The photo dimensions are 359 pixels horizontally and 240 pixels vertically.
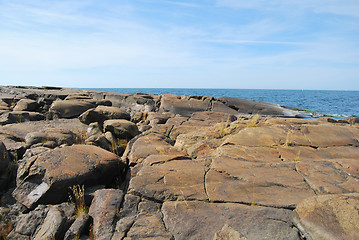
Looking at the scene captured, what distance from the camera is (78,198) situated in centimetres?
430

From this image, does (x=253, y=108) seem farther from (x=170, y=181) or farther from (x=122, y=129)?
(x=170, y=181)

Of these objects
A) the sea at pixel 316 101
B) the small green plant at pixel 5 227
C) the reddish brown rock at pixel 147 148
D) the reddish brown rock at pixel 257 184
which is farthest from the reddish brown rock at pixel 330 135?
the sea at pixel 316 101

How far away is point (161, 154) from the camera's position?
5715 mm

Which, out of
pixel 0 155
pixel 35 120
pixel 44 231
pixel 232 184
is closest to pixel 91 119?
pixel 35 120

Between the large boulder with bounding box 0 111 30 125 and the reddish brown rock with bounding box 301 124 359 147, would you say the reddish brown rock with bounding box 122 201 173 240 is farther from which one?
the large boulder with bounding box 0 111 30 125

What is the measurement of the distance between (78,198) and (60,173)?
67 centimetres

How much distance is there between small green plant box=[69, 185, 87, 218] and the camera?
13.7 feet

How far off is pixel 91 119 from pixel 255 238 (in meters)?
8.75

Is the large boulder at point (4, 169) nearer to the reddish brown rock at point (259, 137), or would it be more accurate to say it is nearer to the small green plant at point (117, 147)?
the small green plant at point (117, 147)

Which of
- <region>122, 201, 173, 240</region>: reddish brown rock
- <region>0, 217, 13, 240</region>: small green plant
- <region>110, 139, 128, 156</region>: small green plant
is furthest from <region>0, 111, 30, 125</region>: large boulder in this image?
<region>122, 201, 173, 240</region>: reddish brown rock

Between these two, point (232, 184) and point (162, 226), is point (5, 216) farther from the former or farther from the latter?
point (232, 184)

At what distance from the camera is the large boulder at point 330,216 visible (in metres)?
3.10

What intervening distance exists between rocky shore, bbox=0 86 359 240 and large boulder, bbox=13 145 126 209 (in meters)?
0.02

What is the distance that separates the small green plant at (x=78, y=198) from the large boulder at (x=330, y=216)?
11.8 feet
